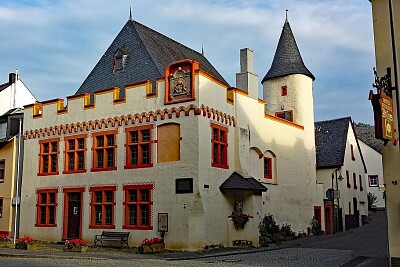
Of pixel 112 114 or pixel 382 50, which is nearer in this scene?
pixel 382 50

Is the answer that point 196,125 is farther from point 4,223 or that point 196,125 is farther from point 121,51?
point 4,223

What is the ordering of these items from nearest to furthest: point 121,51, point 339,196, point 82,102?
point 82,102 → point 121,51 → point 339,196

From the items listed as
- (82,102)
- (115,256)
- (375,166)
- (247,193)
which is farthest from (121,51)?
(375,166)

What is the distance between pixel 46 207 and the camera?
97.8 feet

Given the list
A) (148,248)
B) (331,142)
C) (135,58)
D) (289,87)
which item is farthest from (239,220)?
(331,142)

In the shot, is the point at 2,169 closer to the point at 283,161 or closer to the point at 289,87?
the point at 283,161

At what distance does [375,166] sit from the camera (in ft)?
191

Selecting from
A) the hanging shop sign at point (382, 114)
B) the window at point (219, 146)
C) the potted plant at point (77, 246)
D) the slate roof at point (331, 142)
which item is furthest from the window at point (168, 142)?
the slate roof at point (331, 142)

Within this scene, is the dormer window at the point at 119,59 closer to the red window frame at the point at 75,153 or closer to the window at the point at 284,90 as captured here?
the red window frame at the point at 75,153

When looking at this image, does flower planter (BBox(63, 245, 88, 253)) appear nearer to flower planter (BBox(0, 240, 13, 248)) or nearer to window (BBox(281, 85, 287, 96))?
flower planter (BBox(0, 240, 13, 248))

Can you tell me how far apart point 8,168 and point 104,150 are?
8.77m

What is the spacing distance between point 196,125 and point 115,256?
7376 mm

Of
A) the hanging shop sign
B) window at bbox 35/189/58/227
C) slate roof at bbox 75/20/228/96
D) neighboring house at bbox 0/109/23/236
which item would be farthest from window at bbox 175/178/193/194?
neighboring house at bbox 0/109/23/236

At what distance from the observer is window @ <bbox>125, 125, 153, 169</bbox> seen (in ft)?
86.0
